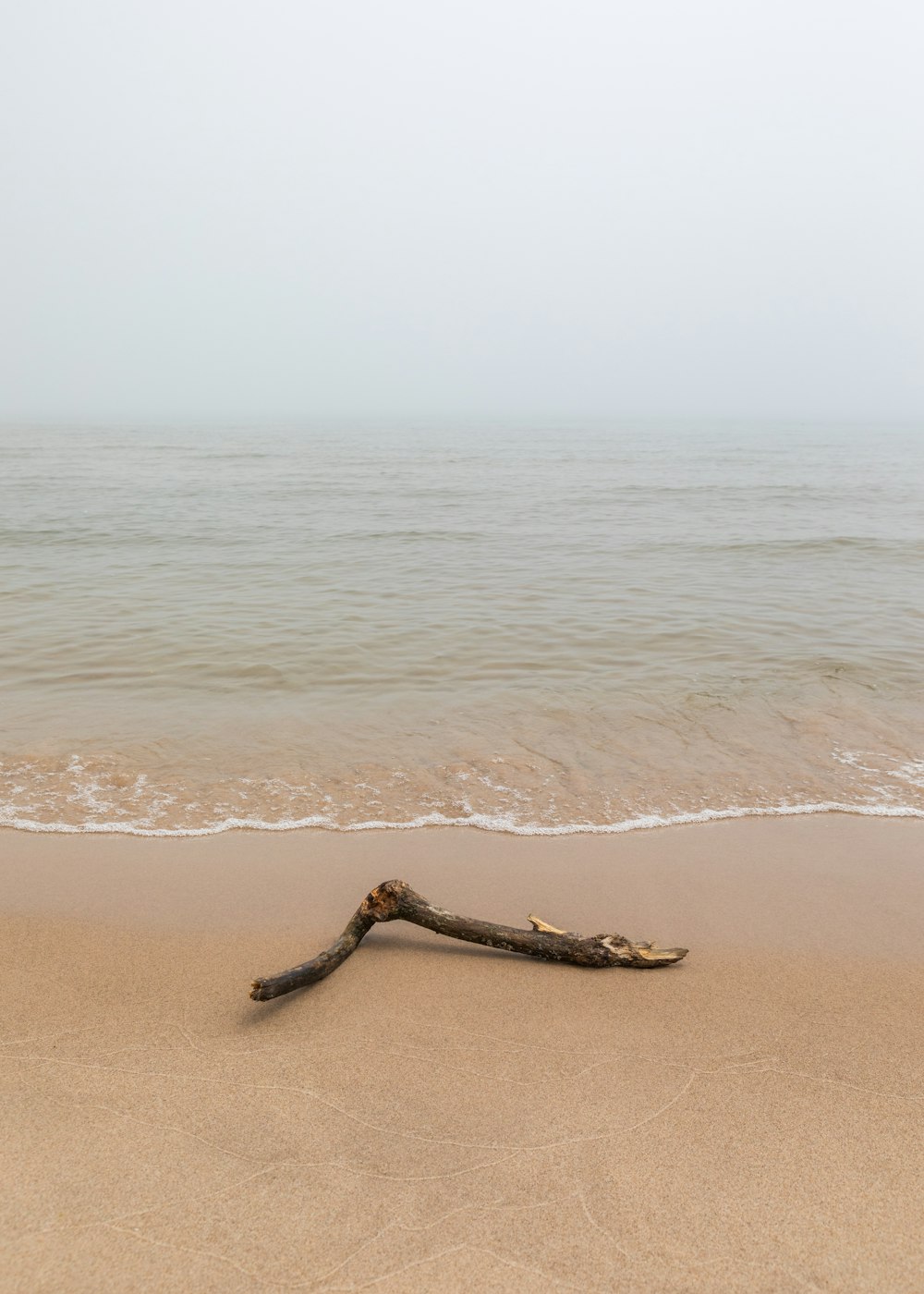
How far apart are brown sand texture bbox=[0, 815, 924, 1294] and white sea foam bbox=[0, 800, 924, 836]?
22.0 inches

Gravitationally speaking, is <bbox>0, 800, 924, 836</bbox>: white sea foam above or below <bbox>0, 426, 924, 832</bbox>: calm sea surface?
below

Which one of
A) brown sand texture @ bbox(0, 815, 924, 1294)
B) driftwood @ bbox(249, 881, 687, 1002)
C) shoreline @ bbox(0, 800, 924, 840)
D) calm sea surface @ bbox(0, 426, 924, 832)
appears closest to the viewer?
brown sand texture @ bbox(0, 815, 924, 1294)

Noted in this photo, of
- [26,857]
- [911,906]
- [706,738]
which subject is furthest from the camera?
[706,738]

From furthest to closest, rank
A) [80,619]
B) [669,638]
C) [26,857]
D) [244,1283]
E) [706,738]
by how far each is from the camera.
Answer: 1. [80,619]
2. [669,638]
3. [706,738]
4. [26,857]
5. [244,1283]

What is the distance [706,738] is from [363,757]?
2.80 m

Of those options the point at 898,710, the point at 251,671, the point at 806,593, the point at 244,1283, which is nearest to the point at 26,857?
the point at 244,1283

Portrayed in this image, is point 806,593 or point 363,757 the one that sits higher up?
point 806,593

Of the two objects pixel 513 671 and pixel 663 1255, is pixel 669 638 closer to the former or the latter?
pixel 513 671

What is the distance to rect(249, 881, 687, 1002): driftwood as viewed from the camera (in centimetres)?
344

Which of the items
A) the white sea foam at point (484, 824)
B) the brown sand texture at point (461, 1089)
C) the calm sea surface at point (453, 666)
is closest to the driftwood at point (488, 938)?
the brown sand texture at point (461, 1089)

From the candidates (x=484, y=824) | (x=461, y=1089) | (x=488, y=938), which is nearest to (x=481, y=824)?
(x=484, y=824)

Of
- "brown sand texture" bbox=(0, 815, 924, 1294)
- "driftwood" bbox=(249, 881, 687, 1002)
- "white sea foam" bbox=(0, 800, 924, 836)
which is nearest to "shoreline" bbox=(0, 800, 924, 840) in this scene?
"white sea foam" bbox=(0, 800, 924, 836)

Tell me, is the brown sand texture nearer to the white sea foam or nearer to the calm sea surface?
the white sea foam

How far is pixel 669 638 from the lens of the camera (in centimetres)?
947
